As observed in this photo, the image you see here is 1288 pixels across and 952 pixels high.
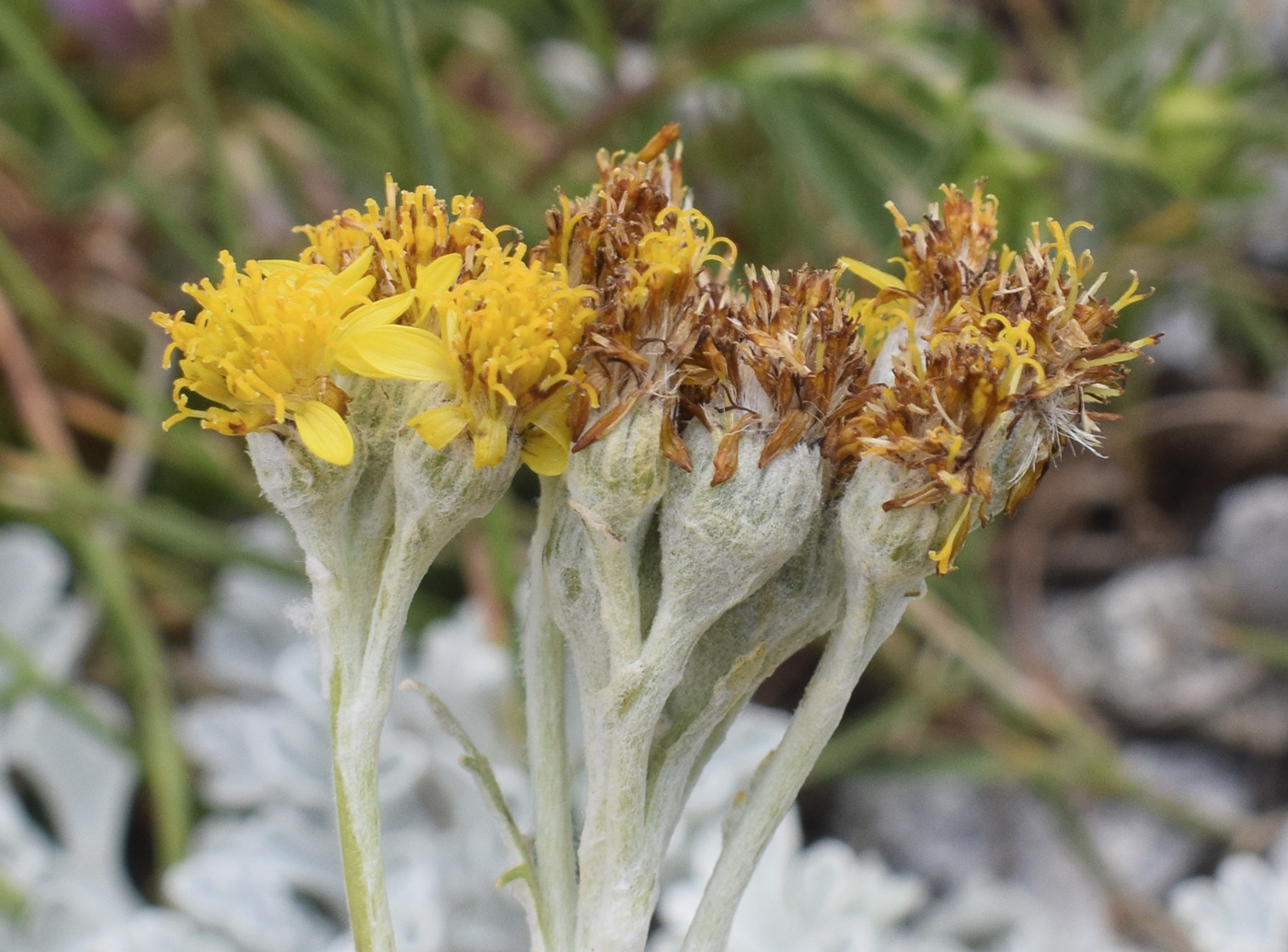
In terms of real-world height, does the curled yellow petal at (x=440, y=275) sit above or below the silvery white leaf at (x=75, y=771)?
below

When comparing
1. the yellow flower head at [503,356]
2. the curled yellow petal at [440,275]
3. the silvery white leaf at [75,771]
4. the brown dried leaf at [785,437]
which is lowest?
the brown dried leaf at [785,437]

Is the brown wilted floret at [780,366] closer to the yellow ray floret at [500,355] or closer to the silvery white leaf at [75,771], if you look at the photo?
the yellow ray floret at [500,355]

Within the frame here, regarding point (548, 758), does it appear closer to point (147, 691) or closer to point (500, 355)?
point (500, 355)

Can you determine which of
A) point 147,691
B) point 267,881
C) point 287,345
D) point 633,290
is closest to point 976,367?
point 633,290

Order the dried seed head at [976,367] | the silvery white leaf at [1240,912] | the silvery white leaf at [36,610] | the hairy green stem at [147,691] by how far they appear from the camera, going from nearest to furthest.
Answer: the dried seed head at [976,367] < the silvery white leaf at [1240,912] < the hairy green stem at [147,691] < the silvery white leaf at [36,610]

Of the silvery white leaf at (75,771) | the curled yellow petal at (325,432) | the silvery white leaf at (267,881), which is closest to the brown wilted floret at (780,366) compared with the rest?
the curled yellow petal at (325,432)

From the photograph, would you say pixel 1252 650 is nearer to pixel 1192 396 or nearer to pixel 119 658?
pixel 1192 396

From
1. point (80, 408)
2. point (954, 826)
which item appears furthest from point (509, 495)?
point (954, 826)

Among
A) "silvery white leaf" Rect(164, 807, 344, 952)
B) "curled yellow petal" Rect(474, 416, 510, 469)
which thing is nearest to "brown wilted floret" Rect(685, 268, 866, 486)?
"curled yellow petal" Rect(474, 416, 510, 469)
